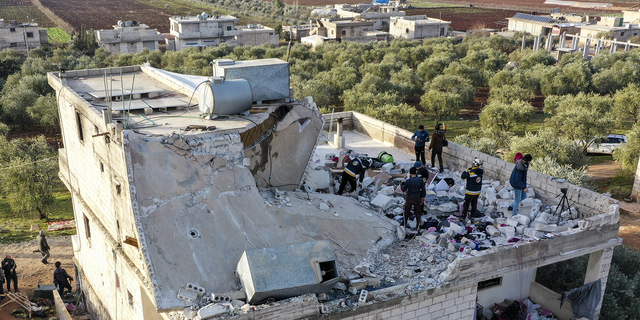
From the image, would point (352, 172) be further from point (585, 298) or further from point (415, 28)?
point (415, 28)

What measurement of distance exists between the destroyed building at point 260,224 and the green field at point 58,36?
246ft

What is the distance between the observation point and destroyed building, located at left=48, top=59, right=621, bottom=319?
30.9 ft

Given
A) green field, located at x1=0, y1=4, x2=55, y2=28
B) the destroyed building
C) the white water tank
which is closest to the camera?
the destroyed building

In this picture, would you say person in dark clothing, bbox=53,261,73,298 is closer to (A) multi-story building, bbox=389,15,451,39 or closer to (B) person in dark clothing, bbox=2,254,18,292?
(B) person in dark clothing, bbox=2,254,18,292

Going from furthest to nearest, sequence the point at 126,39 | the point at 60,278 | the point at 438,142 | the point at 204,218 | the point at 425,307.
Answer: the point at 126,39, the point at 60,278, the point at 438,142, the point at 425,307, the point at 204,218

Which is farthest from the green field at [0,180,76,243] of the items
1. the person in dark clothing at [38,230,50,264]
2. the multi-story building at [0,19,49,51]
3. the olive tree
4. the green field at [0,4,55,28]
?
the green field at [0,4,55,28]

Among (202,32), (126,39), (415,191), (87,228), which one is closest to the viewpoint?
(415,191)

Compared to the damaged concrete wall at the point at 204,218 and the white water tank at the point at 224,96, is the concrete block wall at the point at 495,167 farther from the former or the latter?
the white water tank at the point at 224,96

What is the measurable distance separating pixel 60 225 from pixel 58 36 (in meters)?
73.6

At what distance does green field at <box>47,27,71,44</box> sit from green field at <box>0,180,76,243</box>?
194ft

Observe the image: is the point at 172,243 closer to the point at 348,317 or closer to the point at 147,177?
the point at 147,177

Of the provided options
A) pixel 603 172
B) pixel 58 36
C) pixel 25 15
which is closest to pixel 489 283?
pixel 603 172

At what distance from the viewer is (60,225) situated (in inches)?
960

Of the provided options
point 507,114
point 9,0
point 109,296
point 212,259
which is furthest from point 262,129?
point 9,0
